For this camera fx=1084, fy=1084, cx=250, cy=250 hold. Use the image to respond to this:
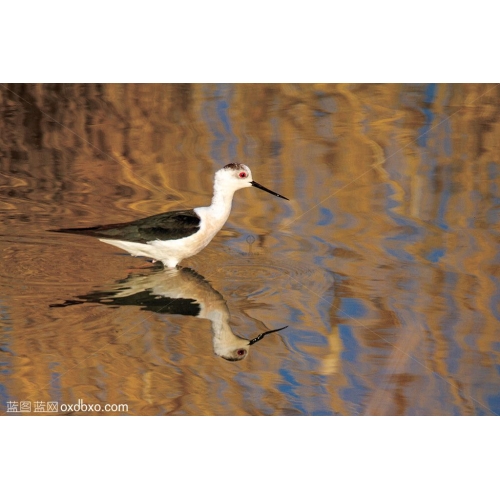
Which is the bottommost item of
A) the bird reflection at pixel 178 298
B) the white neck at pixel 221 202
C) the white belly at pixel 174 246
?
the bird reflection at pixel 178 298

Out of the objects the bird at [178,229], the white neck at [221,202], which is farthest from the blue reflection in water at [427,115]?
the white neck at [221,202]

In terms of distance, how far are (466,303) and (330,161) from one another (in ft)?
4.73

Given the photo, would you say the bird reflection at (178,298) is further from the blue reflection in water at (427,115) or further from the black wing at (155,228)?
the blue reflection in water at (427,115)

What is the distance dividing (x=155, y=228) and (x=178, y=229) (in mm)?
131

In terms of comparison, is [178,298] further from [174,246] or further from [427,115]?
[427,115]

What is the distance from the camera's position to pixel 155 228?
613cm

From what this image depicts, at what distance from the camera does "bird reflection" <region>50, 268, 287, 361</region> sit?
5602mm

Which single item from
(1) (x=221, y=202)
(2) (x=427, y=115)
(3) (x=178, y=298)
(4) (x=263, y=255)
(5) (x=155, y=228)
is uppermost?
(2) (x=427, y=115)

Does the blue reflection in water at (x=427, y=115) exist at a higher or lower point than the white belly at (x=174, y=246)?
higher

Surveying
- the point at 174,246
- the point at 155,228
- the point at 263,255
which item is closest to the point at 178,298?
the point at 174,246

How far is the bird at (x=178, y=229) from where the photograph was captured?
6.11m

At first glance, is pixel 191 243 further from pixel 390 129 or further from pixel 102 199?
pixel 390 129

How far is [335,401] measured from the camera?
522 cm

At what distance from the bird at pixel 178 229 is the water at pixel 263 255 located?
0.36 ft
